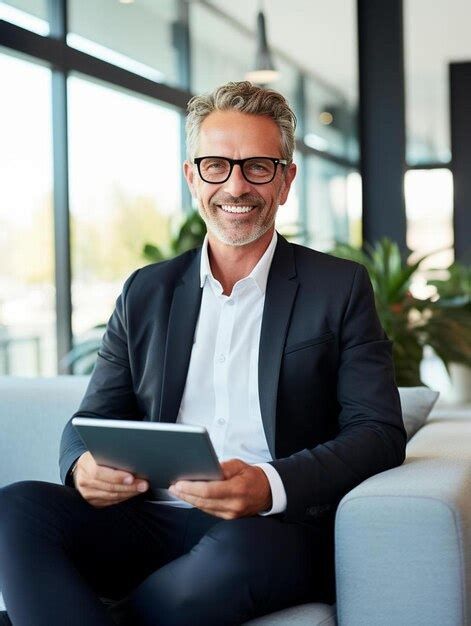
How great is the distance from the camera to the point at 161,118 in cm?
562

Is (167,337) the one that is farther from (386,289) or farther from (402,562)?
(386,289)

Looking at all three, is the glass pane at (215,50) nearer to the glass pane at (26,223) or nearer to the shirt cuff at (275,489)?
the glass pane at (26,223)

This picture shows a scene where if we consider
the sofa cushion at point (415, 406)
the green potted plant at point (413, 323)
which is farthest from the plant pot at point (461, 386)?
the sofa cushion at point (415, 406)

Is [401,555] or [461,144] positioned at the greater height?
[461,144]

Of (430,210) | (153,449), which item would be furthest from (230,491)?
(430,210)

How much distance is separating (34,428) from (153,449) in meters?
0.98

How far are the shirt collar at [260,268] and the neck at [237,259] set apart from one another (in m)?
0.02

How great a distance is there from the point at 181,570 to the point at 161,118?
4.14m

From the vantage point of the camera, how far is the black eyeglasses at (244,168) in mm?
2061

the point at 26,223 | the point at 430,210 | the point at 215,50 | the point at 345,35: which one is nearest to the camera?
the point at 26,223

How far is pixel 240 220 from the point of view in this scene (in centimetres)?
208

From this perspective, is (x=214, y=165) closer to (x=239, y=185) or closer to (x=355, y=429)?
(x=239, y=185)

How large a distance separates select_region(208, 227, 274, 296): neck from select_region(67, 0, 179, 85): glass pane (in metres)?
3.01

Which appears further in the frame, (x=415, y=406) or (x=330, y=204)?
(x=330, y=204)
